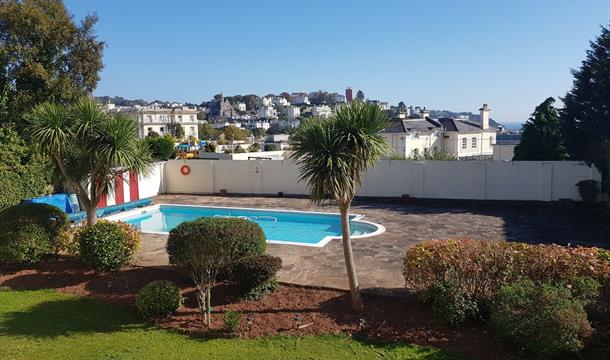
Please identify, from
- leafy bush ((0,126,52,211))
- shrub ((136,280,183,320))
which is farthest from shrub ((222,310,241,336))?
leafy bush ((0,126,52,211))

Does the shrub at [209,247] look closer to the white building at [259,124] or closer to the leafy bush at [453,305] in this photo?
the leafy bush at [453,305]

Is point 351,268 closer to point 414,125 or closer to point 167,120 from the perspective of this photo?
point 414,125

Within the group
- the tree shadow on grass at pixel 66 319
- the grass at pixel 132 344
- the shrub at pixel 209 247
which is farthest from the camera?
the shrub at pixel 209 247

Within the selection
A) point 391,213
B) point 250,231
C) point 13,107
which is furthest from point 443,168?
point 13,107

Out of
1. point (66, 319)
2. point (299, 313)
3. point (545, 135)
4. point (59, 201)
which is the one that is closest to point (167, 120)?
point (59, 201)

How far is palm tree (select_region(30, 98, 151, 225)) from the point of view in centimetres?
954

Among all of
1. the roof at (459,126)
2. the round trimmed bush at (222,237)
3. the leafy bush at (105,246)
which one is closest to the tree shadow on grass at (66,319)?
the leafy bush at (105,246)

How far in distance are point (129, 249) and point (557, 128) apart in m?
17.6

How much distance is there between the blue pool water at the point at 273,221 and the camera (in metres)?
15.0

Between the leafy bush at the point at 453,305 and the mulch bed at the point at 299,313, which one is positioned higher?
the leafy bush at the point at 453,305

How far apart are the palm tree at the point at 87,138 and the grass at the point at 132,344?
3.41 meters

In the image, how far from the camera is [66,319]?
737 centimetres

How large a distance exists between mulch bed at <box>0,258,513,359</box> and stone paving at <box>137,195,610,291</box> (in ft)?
2.60

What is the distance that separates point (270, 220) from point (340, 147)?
10.7 m
